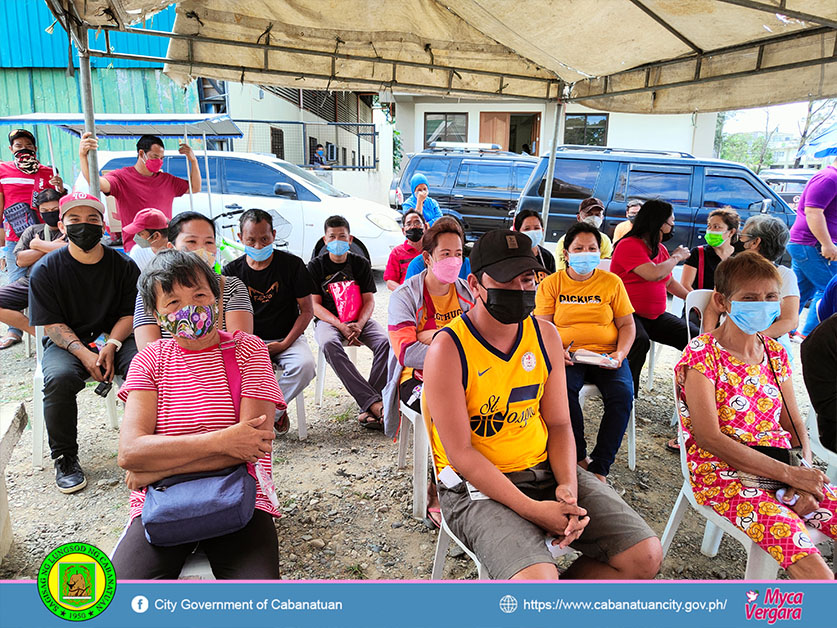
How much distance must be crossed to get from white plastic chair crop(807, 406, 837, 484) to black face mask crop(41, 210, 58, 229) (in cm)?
595

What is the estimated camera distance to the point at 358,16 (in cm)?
366

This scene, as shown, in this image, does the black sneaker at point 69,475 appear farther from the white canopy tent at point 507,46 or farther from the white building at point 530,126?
the white building at point 530,126

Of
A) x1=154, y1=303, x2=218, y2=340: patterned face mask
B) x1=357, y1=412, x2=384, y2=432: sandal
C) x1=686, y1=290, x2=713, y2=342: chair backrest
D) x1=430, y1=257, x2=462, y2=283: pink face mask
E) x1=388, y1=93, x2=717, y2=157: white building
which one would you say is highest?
x1=388, y1=93, x2=717, y2=157: white building

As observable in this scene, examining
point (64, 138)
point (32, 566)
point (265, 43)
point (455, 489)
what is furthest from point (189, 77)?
point (64, 138)

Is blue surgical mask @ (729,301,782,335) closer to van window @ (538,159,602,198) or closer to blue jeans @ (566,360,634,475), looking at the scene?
blue jeans @ (566,360,634,475)

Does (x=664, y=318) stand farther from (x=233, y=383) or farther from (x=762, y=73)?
(x=233, y=383)

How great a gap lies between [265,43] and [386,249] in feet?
13.0

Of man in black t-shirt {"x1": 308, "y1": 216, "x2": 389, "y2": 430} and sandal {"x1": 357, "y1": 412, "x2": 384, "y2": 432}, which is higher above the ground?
man in black t-shirt {"x1": 308, "y1": 216, "x2": 389, "y2": 430}

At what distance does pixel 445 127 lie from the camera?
50.0ft

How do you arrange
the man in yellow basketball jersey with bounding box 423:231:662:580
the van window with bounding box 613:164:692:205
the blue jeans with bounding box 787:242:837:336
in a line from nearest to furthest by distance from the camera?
the man in yellow basketball jersey with bounding box 423:231:662:580, the blue jeans with bounding box 787:242:837:336, the van window with bounding box 613:164:692:205

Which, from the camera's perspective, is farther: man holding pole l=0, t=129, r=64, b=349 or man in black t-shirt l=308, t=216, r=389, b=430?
man holding pole l=0, t=129, r=64, b=349

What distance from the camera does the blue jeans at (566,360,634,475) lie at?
9.25 feet

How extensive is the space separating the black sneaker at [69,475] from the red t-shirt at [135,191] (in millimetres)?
1930

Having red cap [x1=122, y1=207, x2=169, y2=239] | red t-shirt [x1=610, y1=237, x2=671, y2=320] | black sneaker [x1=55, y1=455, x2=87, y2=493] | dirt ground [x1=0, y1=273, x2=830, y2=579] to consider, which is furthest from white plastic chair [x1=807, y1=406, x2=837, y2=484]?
red cap [x1=122, y1=207, x2=169, y2=239]
